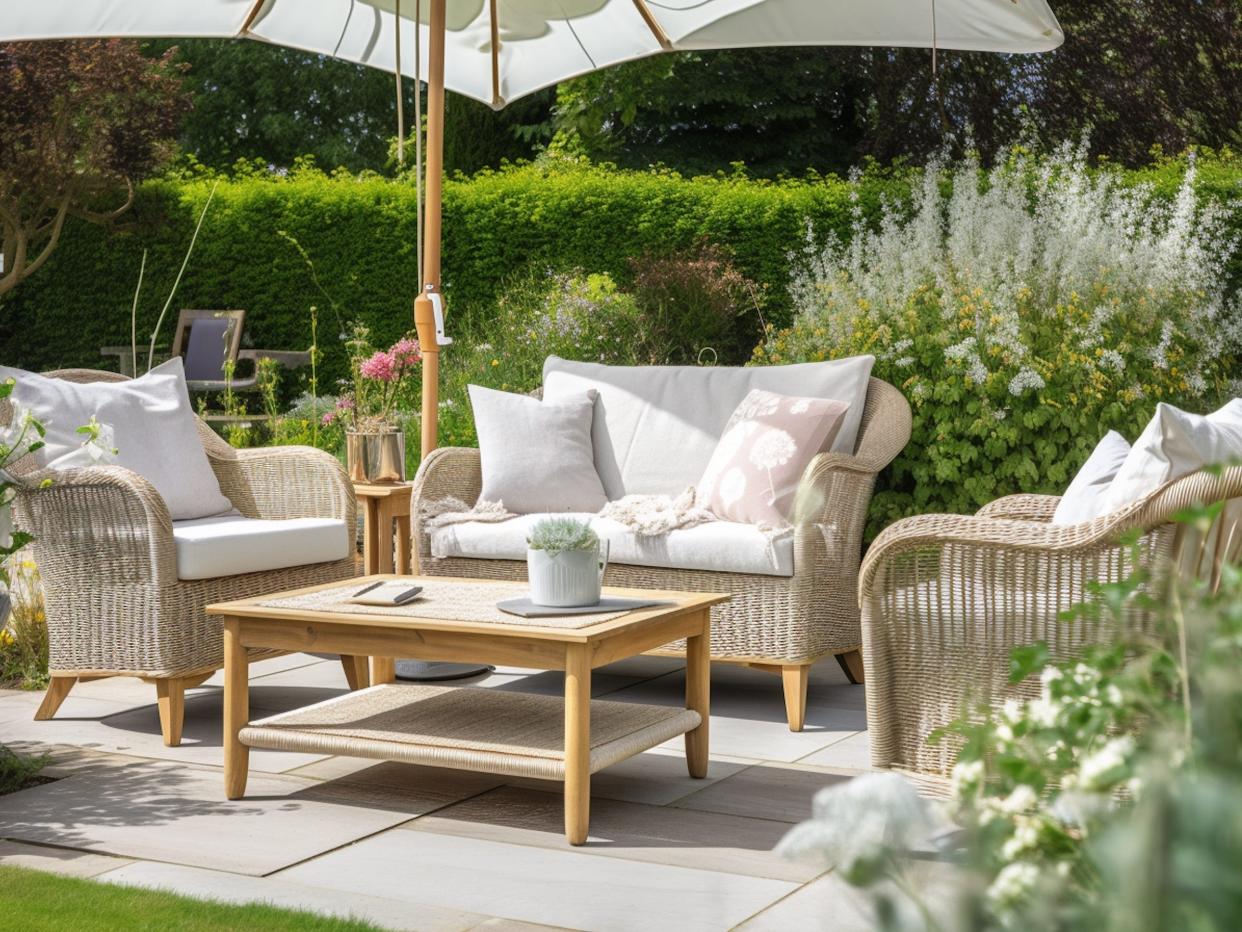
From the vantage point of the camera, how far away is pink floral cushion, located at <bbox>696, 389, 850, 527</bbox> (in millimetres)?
4121

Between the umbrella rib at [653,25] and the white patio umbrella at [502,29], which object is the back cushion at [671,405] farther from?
the umbrella rib at [653,25]

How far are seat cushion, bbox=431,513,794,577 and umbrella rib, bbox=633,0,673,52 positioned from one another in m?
2.00

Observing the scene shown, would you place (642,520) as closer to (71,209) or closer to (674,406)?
(674,406)

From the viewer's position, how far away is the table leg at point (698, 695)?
3.33m

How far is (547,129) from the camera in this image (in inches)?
527

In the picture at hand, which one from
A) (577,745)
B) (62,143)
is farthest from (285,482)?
(62,143)

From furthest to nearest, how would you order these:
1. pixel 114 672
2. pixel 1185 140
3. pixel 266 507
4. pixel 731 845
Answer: pixel 1185 140
pixel 266 507
pixel 114 672
pixel 731 845

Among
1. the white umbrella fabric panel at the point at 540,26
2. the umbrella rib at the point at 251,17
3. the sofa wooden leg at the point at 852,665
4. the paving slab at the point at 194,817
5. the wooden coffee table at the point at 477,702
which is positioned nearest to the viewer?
the paving slab at the point at 194,817

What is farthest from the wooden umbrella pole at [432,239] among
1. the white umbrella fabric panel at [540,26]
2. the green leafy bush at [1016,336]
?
the green leafy bush at [1016,336]

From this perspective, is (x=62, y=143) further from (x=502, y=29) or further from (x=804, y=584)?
(x=804, y=584)

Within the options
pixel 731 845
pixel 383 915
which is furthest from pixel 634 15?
pixel 383 915

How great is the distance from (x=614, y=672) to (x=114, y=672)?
1573mm

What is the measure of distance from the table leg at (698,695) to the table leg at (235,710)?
1.00 m

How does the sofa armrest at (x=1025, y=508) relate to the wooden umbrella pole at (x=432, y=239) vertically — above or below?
below
